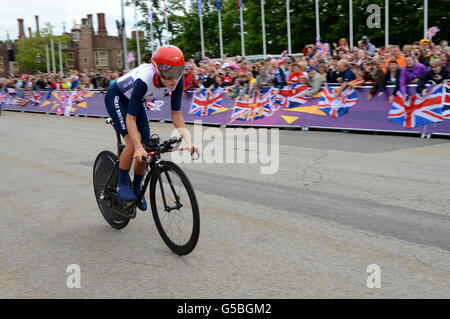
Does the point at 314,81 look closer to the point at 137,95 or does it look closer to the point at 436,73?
the point at 436,73

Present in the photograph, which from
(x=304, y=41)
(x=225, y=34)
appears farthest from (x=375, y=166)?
(x=225, y=34)

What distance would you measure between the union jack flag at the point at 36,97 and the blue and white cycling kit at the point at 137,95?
2527cm

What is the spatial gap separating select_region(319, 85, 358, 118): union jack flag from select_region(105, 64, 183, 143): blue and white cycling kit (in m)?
9.14

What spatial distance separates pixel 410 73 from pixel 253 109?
17.2 ft

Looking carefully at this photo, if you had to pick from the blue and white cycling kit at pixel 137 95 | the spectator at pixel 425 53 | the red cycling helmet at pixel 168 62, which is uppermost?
the spectator at pixel 425 53

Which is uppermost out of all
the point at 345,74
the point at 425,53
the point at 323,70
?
the point at 425,53

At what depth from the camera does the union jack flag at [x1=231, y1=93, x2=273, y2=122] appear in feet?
49.9

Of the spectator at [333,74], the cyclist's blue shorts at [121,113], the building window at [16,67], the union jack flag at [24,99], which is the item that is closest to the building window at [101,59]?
the building window at [16,67]

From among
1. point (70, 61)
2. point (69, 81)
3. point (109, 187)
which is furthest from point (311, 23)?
point (70, 61)

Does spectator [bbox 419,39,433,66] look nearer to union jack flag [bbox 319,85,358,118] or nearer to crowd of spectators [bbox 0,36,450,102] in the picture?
crowd of spectators [bbox 0,36,450,102]

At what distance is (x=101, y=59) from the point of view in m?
104

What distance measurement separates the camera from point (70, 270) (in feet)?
13.5

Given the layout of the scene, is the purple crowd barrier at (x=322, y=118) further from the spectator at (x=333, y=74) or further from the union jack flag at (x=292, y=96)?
the spectator at (x=333, y=74)

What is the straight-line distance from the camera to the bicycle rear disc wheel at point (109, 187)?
16.9ft
